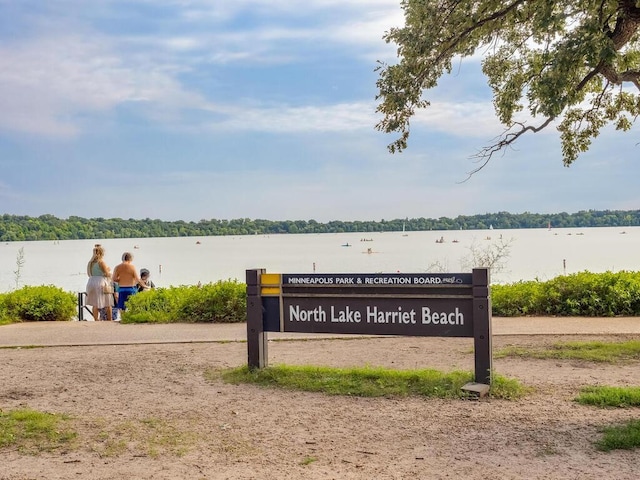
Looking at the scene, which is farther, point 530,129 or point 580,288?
point 580,288

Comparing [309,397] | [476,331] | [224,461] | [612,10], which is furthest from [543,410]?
[612,10]

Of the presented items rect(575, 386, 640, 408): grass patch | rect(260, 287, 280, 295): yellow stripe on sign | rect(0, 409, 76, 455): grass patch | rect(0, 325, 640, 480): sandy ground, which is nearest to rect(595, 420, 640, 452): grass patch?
rect(0, 325, 640, 480): sandy ground

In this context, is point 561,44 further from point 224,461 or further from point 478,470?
point 224,461

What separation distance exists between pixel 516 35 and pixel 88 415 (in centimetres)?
888

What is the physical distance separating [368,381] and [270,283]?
1.54 m

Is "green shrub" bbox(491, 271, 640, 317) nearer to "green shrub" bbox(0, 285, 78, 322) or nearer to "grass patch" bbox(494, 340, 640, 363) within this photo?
"grass patch" bbox(494, 340, 640, 363)

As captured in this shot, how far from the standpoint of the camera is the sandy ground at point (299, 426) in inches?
195

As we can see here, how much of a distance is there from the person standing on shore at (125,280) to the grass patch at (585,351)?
28.1 feet

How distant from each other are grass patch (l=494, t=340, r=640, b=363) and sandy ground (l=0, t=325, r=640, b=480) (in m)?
0.29

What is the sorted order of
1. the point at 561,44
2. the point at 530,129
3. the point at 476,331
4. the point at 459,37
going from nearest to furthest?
the point at 476,331 < the point at 561,44 < the point at 459,37 < the point at 530,129

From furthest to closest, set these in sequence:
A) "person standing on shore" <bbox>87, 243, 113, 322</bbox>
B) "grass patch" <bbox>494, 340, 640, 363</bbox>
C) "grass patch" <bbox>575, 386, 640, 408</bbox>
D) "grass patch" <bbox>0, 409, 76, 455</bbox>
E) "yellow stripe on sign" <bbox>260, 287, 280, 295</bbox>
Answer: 1. "person standing on shore" <bbox>87, 243, 113, 322</bbox>
2. "grass patch" <bbox>494, 340, 640, 363</bbox>
3. "yellow stripe on sign" <bbox>260, 287, 280, 295</bbox>
4. "grass patch" <bbox>575, 386, 640, 408</bbox>
5. "grass patch" <bbox>0, 409, 76, 455</bbox>

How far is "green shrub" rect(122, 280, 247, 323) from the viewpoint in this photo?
13.0 metres

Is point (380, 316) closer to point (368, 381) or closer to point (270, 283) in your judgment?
point (368, 381)

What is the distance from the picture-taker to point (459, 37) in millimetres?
9898
